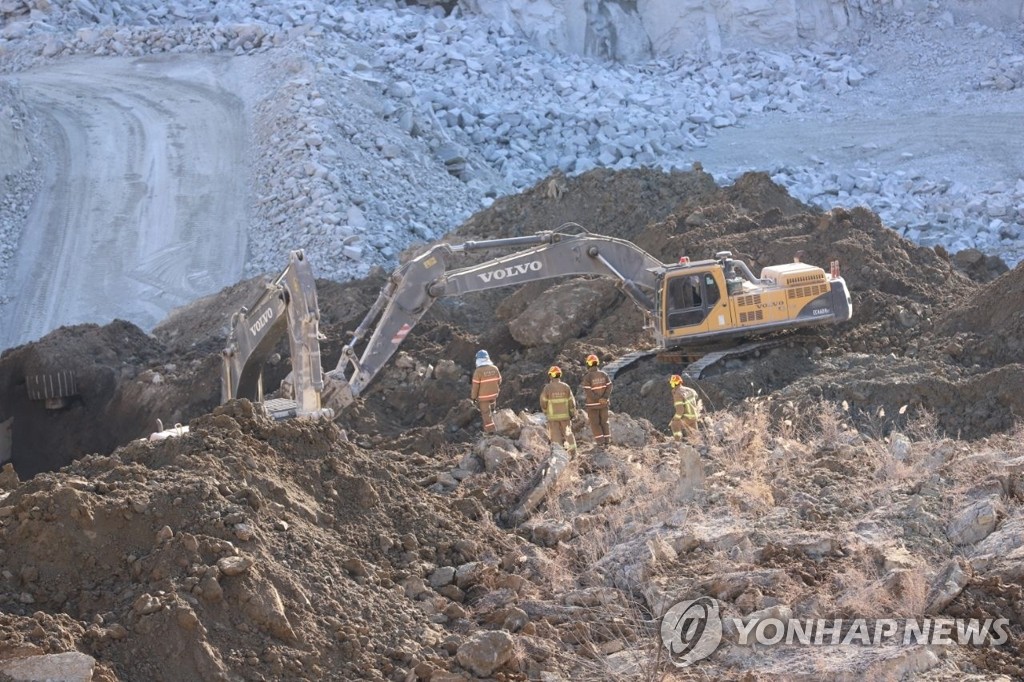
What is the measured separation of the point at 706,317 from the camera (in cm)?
1708

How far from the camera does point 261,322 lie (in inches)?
592

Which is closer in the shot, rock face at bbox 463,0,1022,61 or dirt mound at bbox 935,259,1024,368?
dirt mound at bbox 935,259,1024,368

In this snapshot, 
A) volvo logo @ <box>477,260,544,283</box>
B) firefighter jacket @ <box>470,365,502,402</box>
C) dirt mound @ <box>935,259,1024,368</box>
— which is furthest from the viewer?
volvo logo @ <box>477,260,544,283</box>

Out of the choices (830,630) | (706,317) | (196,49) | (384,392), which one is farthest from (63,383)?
(196,49)

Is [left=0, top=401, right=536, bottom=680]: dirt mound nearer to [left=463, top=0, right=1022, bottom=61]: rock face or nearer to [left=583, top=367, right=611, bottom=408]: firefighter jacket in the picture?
[left=583, top=367, right=611, bottom=408]: firefighter jacket

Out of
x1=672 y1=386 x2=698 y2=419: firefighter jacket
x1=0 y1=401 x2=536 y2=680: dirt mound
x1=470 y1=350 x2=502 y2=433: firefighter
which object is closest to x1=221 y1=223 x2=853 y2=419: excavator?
x1=470 y1=350 x2=502 y2=433: firefighter

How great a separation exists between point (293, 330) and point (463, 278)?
2.81 meters

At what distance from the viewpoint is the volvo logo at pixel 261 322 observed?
1479 cm

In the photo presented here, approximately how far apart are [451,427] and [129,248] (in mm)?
12643

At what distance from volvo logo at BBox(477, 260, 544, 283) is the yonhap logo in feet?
25.6

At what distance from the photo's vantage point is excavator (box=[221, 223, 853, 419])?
1573 centimetres

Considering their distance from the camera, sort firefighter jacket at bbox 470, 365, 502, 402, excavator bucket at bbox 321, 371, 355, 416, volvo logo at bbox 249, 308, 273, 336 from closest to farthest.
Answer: firefighter jacket at bbox 470, 365, 502, 402 → volvo logo at bbox 249, 308, 273, 336 → excavator bucket at bbox 321, 371, 355, 416

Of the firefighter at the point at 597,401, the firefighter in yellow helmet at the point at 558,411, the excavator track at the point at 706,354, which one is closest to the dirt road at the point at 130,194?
the excavator track at the point at 706,354

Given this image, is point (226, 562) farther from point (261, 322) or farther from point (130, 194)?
point (130, 194)
